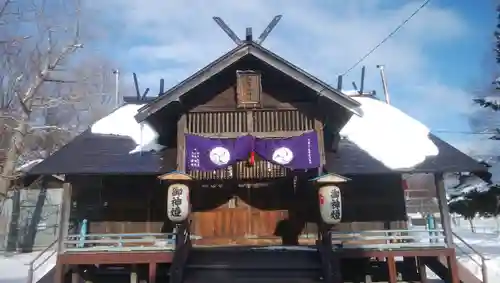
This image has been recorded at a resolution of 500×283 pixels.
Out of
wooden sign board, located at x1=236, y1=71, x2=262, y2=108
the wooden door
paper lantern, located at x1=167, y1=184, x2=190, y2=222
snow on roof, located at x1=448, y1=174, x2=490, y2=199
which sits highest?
wooden sign board, located at x1=236, y1=71, x2=262, y2=108

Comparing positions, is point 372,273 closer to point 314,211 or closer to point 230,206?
point 314,211

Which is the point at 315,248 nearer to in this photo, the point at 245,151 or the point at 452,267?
the point at 245,151

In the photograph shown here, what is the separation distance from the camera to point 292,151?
493 inches

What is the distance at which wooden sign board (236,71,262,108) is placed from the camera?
13.3 m

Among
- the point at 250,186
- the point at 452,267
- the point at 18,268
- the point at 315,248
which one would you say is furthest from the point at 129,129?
the point at 452,267

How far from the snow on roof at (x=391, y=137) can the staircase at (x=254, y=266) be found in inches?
171

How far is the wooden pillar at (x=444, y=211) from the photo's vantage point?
12734mm

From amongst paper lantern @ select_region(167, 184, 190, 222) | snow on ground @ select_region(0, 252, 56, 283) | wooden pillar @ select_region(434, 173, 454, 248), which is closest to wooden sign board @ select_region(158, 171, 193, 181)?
paper lantern @ select_region(167, 184, 190, 222)

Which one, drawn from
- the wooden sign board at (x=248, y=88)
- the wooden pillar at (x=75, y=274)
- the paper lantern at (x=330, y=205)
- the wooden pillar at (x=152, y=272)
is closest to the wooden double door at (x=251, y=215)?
the wooden pillar at (x=152, y=272)

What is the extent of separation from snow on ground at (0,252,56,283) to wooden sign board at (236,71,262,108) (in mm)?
9911

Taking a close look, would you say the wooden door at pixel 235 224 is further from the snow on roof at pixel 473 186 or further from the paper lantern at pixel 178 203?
the snow on roof at pixel 473 186

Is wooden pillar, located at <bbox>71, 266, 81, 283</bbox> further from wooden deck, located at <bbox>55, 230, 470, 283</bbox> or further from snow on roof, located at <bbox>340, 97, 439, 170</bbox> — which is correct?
snow on roof, located at <bbox>340, 97, 439, 170</bbox>

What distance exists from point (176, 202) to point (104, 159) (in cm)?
400

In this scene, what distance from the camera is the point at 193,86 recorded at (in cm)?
1258
